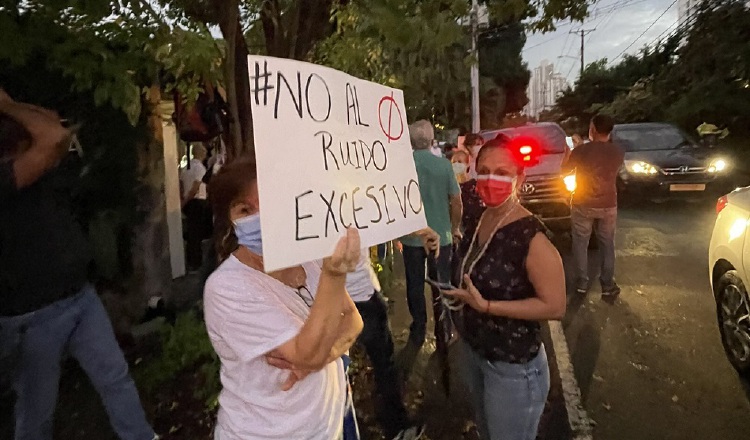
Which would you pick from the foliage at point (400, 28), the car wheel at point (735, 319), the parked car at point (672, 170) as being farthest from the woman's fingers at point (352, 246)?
the parked car at point (672, 170)

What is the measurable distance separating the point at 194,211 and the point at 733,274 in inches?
214

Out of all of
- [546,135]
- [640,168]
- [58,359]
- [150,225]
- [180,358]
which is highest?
[546,135]

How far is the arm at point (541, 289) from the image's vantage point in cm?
248

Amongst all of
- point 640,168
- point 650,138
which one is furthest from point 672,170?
point 650,138

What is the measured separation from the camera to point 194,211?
291 inches

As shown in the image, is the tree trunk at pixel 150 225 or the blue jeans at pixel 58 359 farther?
the tree trunk at pixel 150 225

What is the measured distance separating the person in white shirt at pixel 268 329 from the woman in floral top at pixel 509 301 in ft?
2.57

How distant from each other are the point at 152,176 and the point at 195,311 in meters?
1.24

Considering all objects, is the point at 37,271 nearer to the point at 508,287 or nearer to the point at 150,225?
the point at 508,287

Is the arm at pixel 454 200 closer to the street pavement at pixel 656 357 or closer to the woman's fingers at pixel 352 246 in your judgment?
the street pavement at pixel 656 357

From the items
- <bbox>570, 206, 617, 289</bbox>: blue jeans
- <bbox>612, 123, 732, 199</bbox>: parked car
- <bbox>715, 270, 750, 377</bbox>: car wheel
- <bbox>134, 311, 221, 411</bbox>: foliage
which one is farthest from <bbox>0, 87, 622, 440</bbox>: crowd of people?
<bbox>612, 123, 732, 199</bbox>: parked car

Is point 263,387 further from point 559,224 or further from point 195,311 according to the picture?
point 559,224

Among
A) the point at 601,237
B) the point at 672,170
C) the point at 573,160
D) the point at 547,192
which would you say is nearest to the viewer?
the point at 601,237

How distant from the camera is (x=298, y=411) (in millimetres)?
1879
